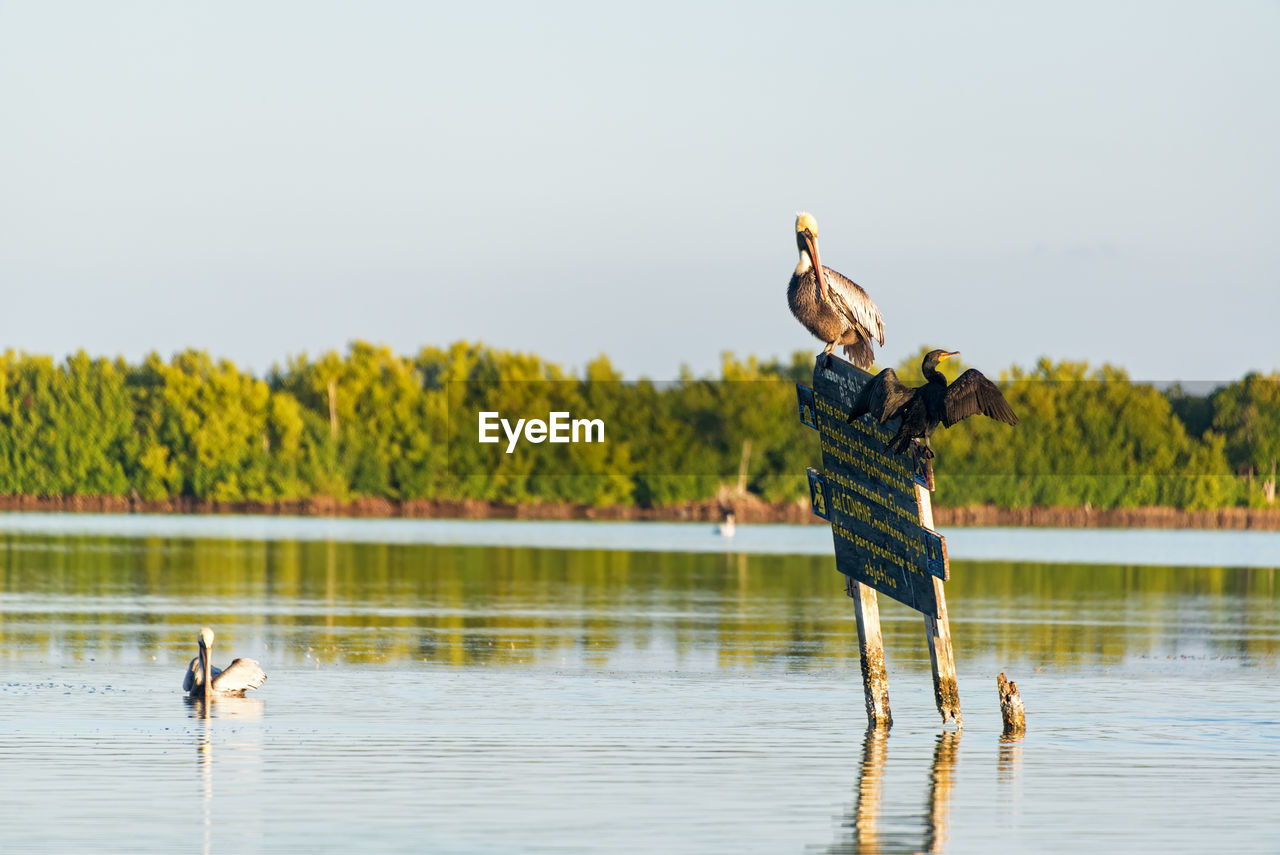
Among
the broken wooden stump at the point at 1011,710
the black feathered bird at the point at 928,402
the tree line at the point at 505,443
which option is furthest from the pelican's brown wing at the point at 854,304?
the tree line at the point at 505,443

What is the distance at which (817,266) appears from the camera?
21297 mm

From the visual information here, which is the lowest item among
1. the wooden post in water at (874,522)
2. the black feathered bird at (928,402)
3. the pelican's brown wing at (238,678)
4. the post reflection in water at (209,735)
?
the post reflection in water at (209,735)

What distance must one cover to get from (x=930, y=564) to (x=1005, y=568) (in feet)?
145

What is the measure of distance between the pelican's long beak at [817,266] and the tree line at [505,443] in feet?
271

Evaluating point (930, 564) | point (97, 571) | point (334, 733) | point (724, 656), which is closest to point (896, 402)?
point (930, 564)

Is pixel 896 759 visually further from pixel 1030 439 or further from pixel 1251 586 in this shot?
pixel 1030 439

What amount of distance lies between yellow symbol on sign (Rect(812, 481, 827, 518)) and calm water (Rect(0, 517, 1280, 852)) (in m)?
2.40

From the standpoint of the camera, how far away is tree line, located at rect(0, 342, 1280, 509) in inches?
4151

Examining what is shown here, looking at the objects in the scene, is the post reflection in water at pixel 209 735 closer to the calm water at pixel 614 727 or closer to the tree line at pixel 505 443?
the calm water at pixel 614 727

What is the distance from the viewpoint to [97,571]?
53.0 m

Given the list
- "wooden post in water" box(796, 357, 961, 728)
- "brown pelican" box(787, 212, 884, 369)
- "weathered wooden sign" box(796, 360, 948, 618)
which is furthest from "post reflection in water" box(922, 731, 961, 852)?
"brown pelican" box(787, 212, 884, 369)

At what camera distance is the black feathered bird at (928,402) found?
1973cm

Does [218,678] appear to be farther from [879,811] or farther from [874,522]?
[879,811]

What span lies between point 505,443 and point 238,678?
325 ft
